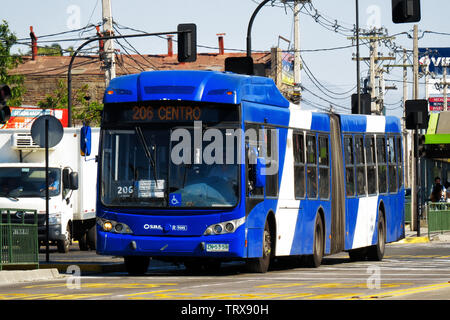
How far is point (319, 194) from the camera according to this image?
2352 cm

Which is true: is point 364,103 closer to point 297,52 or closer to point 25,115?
point 297,52

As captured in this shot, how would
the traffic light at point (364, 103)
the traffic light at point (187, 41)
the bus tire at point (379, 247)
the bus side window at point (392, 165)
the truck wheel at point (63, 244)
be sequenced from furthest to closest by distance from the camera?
1. the traffic light at point (364, 103)
2. the traffic light at point (187, 41)
3. the truck wheel at point (63, 244)
4. the bus side window at point (392, 165)
5. the bus tire at point (379, 247)

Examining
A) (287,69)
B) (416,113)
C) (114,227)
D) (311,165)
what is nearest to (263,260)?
(114,227)

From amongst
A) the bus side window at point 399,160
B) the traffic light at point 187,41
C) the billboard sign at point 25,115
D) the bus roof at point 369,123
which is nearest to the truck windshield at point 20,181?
the traffic light at point 187,41

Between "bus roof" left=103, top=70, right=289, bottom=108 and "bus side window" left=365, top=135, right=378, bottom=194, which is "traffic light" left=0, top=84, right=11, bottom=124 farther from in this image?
"bus side window" left=365, top=135, right=378, bottom=194

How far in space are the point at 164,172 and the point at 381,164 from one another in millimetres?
8836

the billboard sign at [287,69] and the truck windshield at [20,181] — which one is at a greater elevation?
the billboard sign at [287,69]

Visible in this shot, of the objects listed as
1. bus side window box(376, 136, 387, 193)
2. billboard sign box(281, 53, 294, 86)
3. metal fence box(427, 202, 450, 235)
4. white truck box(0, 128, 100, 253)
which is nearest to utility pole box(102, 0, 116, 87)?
white truck box(0, 128, 100, 253)

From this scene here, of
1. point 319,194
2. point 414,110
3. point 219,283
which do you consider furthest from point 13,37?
point 219,283

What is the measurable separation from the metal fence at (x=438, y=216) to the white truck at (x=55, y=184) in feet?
39.5

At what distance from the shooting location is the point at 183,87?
19953 mm

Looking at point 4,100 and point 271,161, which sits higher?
point 4,100

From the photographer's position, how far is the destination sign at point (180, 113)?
19.8 meters

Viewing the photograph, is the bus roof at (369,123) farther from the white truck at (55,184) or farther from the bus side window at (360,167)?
the white truck at (55,184)
